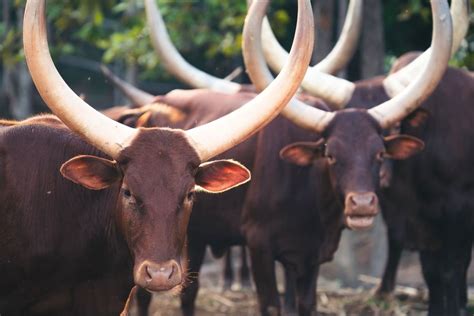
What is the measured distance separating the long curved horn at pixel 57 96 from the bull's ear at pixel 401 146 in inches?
86.5

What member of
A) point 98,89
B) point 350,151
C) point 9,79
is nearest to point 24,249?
point 350,151

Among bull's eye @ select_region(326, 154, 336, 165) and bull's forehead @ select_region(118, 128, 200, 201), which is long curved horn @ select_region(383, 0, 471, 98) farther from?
bull's forehead @ select_region(118, 128, 200, 201)

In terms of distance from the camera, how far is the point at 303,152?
6512 mm

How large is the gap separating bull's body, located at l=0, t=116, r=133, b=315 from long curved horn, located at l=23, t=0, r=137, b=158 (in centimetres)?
27

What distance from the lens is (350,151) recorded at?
6.35m

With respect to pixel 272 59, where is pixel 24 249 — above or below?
below

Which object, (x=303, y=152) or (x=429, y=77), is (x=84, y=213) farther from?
(x=429, y=77)

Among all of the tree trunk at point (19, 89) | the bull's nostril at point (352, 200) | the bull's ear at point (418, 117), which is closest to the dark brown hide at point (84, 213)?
the bull's nostril at point (352, 200)

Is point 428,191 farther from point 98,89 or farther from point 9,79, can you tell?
point 98,89

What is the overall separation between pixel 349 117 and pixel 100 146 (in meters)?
2.11

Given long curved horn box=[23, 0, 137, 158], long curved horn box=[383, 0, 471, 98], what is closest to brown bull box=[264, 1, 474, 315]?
long curved horn box=[383, 0, 471, 98]

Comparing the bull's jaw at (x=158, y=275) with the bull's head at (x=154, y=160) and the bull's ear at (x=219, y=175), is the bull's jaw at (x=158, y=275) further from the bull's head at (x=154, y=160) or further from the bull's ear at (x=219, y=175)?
the bull's ear at (x=219, y=175)

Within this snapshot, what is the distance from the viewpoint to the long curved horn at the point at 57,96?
483 cm

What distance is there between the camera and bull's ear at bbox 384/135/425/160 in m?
6.57
